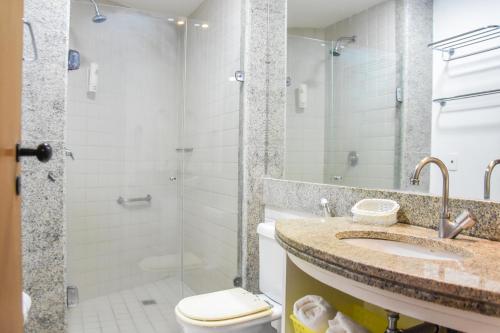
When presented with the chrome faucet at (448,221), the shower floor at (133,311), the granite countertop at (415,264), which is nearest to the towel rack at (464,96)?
the chrome faucet at (448,221)

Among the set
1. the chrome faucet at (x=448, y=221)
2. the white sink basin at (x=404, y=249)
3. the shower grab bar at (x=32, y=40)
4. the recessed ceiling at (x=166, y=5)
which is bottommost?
the white sink basin at (x=404, y=249)

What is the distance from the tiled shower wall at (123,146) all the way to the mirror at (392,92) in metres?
1.10

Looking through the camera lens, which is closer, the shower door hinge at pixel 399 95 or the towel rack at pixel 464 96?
the towel rack at pixel 464 96

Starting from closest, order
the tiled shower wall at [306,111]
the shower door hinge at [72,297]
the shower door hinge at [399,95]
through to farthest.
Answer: the shower door hinge at [399,95] < the shower door hinge at [72,297] < the tiled shower wall at [306,111]

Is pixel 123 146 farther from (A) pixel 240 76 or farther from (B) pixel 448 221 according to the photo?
(B) pixel 448 221

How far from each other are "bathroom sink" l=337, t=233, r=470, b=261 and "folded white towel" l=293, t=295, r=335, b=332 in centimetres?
23

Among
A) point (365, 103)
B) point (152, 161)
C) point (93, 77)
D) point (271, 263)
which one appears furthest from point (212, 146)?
point (365, 103)

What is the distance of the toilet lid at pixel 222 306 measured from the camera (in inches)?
60.7

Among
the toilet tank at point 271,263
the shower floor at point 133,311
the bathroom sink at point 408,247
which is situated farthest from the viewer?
the shower floor at point 133,311

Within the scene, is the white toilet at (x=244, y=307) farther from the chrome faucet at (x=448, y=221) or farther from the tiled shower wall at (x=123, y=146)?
the tiled shower wall at (x=123, y=146)

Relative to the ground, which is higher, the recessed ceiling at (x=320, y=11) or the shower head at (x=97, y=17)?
the shower head at (x=97, y=17)

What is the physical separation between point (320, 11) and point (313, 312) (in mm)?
1663

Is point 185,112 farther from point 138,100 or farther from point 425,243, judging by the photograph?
point 425,243

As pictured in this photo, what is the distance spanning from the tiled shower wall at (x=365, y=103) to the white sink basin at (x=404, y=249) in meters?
0.37
